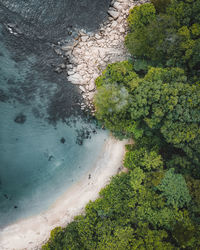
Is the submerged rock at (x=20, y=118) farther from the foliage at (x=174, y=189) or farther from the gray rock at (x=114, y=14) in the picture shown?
the foliage at (x=174, y=189)

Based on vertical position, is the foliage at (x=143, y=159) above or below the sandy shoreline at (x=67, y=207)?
above

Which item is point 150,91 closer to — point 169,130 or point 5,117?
point 169,130

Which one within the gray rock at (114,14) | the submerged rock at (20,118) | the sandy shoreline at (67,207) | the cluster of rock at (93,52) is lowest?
the sandy shoreline at (67,207)

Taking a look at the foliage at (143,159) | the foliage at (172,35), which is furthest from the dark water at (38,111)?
the foliage at (172,35)

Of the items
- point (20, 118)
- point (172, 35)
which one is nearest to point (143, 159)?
point (172, 35)

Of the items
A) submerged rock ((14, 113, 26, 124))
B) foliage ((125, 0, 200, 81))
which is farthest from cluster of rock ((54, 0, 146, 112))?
submerged rock ((14, 113, 26, 124))

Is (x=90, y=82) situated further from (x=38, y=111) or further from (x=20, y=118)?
(x=20, y=118)

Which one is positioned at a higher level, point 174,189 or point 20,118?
point 174,189

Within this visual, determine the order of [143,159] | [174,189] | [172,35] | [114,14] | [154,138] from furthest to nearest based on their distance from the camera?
[114,14] < [154,138] < [143,159] < [172,35] < [174,189]
